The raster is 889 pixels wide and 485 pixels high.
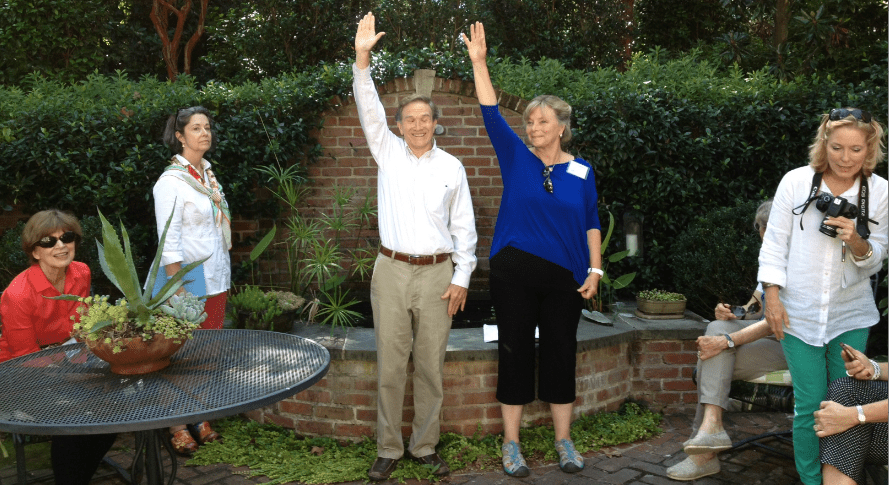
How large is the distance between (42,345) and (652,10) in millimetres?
12698

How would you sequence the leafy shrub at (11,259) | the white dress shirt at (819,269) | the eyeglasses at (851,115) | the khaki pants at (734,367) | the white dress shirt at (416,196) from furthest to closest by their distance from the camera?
the leafy shrub at (11,259), the khaki pants at (734,367), the white dress shirt at (416,196), the white dress shirt at (819,269), the eyeglasses at (851,115)

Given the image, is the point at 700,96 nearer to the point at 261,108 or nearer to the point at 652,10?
the point at 261,108

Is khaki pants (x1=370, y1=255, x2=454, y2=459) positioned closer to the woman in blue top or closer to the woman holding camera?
the woman in blue top

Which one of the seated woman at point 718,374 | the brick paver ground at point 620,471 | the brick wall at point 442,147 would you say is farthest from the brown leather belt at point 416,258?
the brick wall at point 442,147

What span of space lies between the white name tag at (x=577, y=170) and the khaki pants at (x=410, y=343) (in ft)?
2.51

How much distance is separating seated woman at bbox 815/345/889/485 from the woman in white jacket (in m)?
2.87

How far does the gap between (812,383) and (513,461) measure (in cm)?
142

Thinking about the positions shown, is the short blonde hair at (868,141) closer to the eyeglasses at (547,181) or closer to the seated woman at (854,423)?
the seated woman at (854,423)

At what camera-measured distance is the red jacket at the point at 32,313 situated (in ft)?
9.91

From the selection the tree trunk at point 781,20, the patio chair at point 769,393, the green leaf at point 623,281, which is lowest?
the patio chair at point 769,393

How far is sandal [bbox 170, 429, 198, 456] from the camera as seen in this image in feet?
12.1

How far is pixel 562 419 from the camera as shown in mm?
3646

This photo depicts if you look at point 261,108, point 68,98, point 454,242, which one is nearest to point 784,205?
point 454,242

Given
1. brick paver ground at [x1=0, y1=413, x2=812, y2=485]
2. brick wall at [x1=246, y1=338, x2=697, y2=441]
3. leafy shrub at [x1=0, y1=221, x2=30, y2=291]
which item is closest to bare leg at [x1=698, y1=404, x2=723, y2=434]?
brick paver ground at [x1=0, y1=413, x2=812, y2=485]
